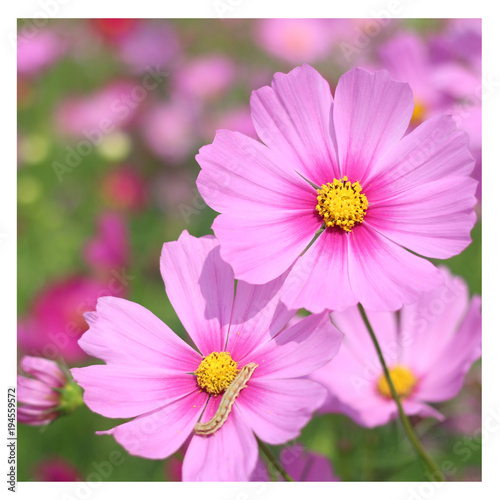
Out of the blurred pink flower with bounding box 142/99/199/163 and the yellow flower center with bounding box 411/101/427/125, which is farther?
the blurred pink flower with bounding box 142/99/199/163

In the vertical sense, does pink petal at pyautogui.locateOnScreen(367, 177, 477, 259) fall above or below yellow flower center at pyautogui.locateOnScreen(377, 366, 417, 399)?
above

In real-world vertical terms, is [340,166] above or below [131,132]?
below

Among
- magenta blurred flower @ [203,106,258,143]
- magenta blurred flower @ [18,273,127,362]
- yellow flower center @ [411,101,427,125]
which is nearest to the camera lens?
magenta blurred flower @ [18,273,127,362]

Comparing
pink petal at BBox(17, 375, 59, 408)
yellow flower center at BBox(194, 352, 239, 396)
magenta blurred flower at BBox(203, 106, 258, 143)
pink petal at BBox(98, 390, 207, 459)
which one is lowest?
pink petal at BBox(98, 390, 207, 459)

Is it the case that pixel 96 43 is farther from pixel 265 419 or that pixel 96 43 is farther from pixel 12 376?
pixel 265 419

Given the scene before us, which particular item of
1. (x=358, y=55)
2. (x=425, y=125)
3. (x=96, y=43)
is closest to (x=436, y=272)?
(x=425, y=125)

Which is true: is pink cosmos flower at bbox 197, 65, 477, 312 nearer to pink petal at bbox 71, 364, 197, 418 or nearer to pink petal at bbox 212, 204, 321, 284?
pink petal at bbox 212, 204, 321, 284

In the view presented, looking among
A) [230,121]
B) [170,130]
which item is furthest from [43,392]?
[170,130]

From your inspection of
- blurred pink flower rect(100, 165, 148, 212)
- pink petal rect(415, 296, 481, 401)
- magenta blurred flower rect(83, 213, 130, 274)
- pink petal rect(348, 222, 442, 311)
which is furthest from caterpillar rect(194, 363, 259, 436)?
blurred pink flower rect(100, 165, 148, 212)
